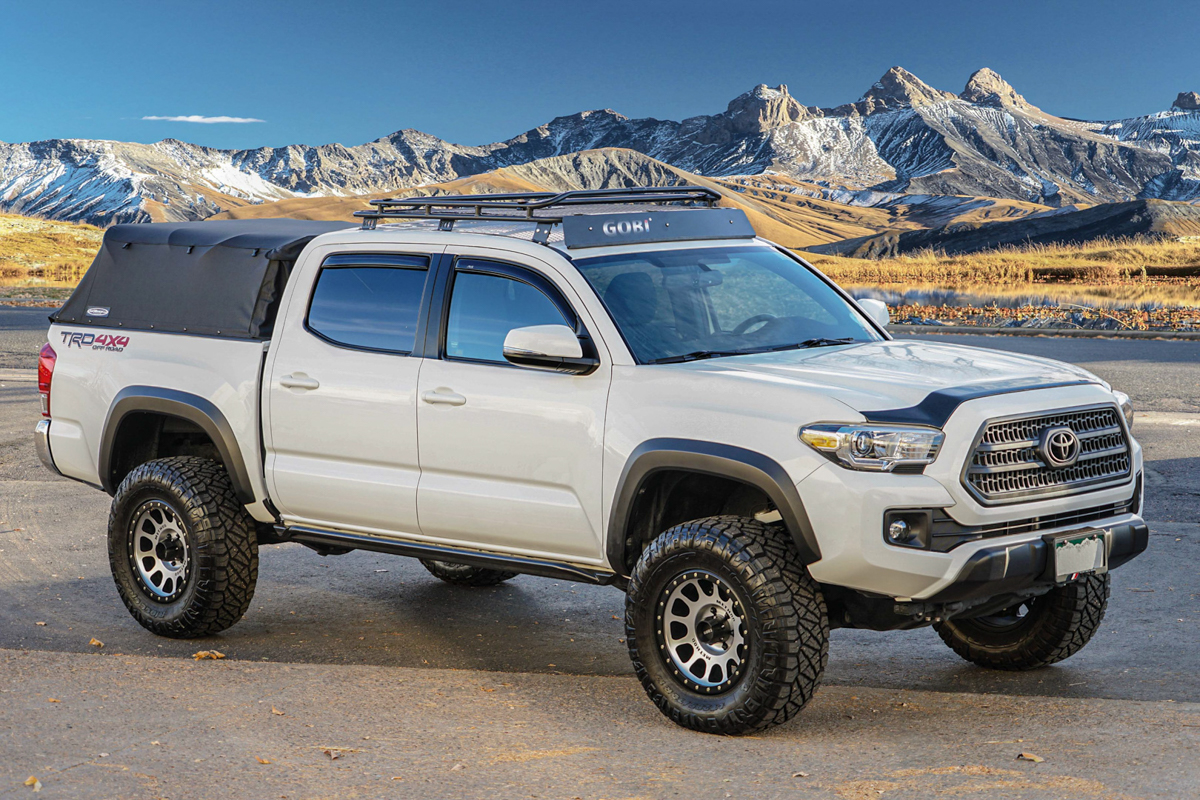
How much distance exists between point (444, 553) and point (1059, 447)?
8.72 feet

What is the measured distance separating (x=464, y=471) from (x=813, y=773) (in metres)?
2.00

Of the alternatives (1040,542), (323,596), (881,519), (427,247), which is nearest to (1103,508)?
(1040,542)

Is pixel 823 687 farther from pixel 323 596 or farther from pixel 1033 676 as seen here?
pixel 323 596

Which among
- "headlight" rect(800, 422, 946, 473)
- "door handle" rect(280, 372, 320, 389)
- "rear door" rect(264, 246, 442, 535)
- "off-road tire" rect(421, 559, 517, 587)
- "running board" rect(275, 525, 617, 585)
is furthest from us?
"off-road tire" rect(421, 559, 517, 587)

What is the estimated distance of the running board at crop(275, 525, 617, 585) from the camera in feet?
17.6

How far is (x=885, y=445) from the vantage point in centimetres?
446

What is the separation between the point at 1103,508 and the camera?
491 cm

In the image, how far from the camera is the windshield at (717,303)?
5391mm

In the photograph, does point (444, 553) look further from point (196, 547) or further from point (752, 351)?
point (752, 351)

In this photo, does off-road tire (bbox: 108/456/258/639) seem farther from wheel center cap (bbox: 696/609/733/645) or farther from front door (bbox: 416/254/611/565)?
wheel center cap (bbox: 696/609/733/645)

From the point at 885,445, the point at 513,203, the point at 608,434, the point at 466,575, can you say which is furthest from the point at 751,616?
the point at 466,575

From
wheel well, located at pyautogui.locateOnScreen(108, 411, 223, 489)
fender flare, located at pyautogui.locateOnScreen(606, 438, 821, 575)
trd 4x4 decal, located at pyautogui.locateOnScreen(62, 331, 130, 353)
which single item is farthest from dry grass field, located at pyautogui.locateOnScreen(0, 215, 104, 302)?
fender flare, located at pyautogui.locateOnScreen(606, 438, 821, 575)

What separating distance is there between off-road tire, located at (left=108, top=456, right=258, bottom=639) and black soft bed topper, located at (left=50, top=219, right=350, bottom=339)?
749mm

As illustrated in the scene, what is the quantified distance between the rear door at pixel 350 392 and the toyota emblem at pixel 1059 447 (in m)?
2.64
